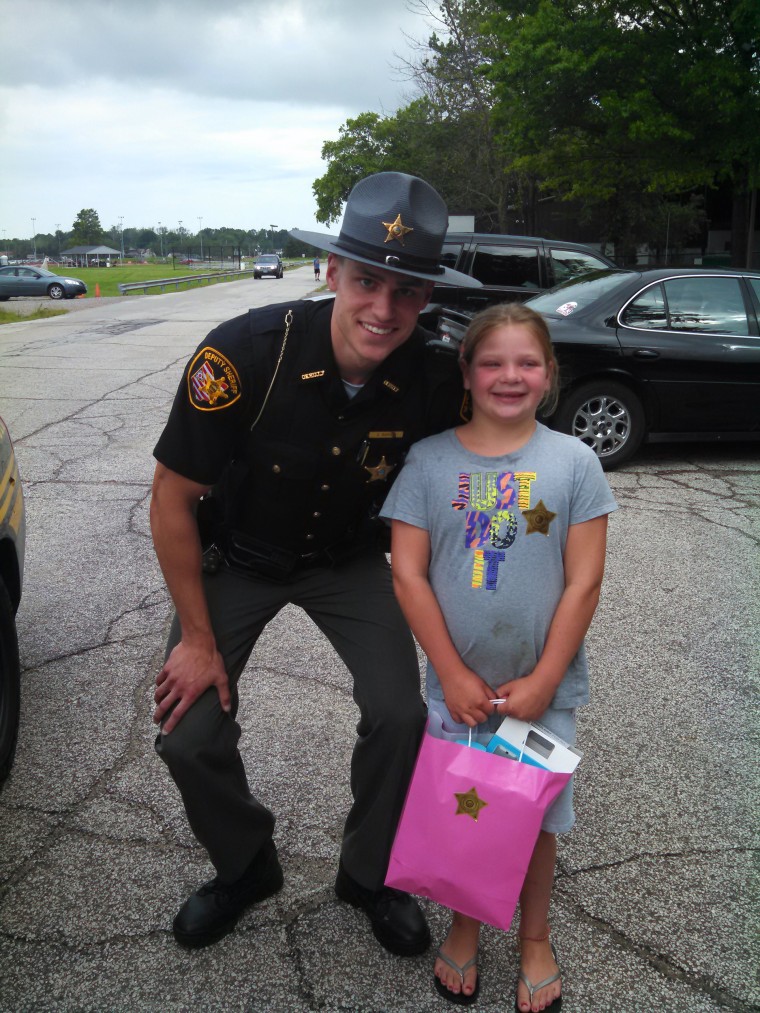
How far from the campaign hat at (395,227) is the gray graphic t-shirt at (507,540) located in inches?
20.5

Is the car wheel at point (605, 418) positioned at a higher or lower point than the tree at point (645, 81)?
lower

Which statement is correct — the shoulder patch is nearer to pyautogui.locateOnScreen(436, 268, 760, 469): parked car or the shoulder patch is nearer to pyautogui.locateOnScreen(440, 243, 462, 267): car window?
pyautogui.locateOnScreen(436, 268, 760, 469): parked car

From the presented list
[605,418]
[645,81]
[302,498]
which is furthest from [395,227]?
[645,81]

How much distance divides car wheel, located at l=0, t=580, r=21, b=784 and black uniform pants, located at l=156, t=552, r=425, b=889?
87 cm

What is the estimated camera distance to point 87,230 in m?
134

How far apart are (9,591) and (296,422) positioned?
67.8 inches

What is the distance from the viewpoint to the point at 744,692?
3613mm

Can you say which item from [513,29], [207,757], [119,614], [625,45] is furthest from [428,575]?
[513,29]

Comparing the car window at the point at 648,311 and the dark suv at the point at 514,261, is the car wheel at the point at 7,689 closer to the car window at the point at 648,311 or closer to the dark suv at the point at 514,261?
the car window at the point at 648,311

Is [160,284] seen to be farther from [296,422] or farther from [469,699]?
[469,699]

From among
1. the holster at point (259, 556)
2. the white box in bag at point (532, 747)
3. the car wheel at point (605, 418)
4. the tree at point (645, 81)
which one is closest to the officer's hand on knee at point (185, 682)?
the holster at point (259, 556)

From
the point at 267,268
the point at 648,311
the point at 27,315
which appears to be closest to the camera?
the point at 648,311

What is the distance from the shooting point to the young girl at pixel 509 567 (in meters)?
2.04

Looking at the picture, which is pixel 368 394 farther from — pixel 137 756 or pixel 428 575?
pixel 137 756
